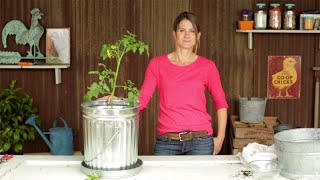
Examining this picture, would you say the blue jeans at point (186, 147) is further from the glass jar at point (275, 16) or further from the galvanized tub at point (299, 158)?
the glass jar at point (275, 16)

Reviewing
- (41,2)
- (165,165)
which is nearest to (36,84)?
(41,2)

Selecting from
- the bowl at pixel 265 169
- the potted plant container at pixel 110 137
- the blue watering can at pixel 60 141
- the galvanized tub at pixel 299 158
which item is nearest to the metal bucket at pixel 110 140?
the potted plant container at pixel 110 137

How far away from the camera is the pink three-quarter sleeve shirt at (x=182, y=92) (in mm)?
2898

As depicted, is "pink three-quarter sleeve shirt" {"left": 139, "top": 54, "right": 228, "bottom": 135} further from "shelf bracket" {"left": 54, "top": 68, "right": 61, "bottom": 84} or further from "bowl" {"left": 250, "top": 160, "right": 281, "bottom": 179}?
"shelf bracket" {"left": 54, "top": 68, "right": 61, "bottom": 84}

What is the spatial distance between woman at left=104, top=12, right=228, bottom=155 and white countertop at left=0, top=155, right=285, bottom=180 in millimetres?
339

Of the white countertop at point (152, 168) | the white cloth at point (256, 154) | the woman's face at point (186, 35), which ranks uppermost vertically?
the woman's face at point (186, 35)

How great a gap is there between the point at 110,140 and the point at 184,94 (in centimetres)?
Answer: 88

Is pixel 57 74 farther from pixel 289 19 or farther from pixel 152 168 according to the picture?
pixel 152 168

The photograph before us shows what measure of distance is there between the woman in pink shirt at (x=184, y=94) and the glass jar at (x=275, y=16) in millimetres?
1924

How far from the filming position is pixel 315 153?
6.89ft

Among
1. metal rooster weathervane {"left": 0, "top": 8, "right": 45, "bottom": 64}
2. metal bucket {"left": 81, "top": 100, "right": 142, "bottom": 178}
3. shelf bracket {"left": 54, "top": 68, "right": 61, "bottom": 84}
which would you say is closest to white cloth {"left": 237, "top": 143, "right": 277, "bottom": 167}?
metal bucket {"left": 81, "top": 100, "right": 142, "bottom": 178}

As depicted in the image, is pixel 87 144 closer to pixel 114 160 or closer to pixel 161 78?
pixel 114 160

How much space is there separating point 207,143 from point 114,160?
88cm

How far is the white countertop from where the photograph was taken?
7.29 feet
